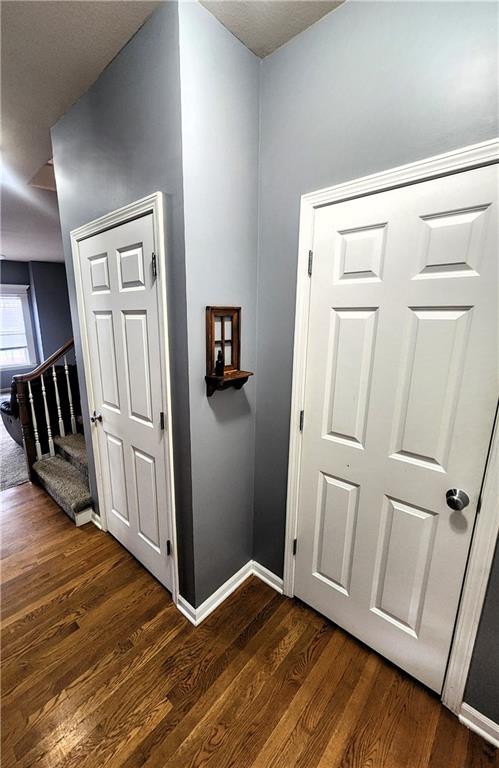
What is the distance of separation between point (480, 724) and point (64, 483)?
279cm

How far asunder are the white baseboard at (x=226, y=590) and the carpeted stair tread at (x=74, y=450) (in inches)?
59.9

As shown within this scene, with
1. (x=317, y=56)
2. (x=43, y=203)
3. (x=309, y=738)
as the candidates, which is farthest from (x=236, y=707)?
(x=43, y=203)

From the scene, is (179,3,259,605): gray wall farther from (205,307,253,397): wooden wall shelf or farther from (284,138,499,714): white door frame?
(284,138,499,714): white door frame

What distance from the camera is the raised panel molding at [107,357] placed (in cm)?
180

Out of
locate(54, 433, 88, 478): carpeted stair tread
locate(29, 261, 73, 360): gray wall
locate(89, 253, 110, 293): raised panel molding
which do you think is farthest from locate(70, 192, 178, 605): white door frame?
locate(29, 261, 73, 360): gray wall

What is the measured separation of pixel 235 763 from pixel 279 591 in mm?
727

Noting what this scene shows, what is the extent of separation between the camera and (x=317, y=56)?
3.97ft

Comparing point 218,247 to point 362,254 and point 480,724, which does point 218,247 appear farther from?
point 480,724

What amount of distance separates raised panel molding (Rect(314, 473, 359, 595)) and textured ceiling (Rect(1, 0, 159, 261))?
80.9 inches

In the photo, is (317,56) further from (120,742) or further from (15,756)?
(15,756)

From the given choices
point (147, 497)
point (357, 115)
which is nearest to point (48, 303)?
point (147, 497)

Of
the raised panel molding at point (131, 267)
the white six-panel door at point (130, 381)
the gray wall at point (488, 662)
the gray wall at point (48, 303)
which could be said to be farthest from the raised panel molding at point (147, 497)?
the gray wall at point (48, 303)

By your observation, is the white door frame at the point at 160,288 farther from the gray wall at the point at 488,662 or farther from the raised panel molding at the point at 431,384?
the gray wall at the point at 488,662

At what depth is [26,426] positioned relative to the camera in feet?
9.44
